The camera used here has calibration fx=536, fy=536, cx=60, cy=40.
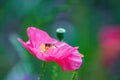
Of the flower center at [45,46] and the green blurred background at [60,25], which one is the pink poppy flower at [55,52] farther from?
the green blurred background at [60,25]

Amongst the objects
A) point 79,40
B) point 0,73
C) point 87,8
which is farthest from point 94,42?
point 0,73

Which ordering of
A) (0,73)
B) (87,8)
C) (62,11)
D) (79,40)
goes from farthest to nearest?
(87,8), (62,11), (79,40), (0,73)

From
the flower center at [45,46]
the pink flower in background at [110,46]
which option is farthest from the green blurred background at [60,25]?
the flower center at [45,46]

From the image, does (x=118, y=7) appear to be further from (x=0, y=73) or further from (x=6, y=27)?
(x=0, y=73)

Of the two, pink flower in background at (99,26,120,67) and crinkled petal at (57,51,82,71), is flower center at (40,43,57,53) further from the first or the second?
pink flower in background at (99,26,120,67)

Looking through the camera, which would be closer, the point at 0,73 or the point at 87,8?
the point at 0,73

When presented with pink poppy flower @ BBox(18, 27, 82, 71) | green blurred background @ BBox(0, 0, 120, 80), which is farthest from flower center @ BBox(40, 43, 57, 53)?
green blurred background @ BBox(0, 0, 120, 80)
